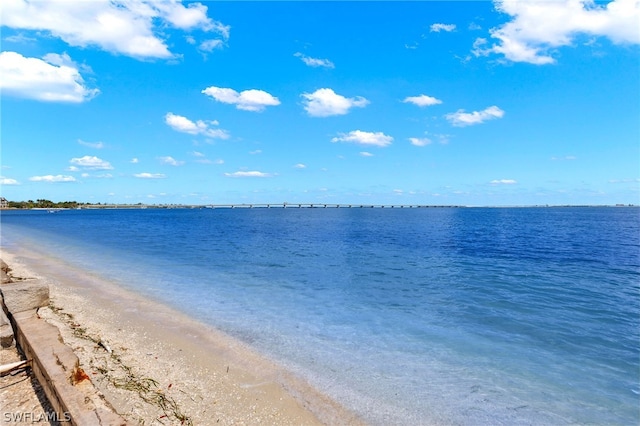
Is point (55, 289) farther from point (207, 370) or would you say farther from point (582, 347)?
point (582, 347)

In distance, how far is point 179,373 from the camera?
7574mm

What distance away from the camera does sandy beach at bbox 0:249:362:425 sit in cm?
615

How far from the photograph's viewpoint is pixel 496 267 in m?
23.4

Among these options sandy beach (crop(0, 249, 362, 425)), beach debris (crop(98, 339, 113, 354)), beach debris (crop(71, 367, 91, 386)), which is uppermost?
beach debris (crop(71, 367, 91, 386))

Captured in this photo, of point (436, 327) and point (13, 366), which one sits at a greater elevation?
point (13, 366)

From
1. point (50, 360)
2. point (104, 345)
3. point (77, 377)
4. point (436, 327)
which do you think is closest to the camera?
point (77, 377)

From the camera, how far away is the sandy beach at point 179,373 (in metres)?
6.15

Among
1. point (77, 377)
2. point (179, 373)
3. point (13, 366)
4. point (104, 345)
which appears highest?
point (77, 377)

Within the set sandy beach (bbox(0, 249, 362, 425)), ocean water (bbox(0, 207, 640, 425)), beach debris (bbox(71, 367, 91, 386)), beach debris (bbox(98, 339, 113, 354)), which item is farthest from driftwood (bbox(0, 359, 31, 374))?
ocean water (bbox(0, 207, 640, 425))

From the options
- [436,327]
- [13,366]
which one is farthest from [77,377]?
[436,327]

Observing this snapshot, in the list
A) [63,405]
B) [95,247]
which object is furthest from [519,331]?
[95,247]

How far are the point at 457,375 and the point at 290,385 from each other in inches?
154

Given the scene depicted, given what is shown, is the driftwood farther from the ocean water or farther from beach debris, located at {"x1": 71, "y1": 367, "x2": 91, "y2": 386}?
the ocean water

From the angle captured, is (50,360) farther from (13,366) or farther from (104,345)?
(104,345)
